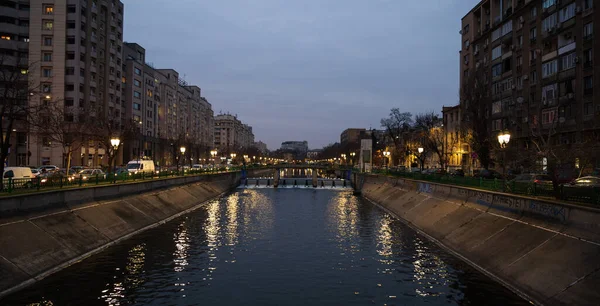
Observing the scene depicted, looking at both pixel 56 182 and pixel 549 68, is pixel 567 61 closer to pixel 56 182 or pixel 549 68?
pixel 549 68

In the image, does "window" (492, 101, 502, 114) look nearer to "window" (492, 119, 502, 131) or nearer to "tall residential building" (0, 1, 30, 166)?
"window" (492, 119, 502, 131)

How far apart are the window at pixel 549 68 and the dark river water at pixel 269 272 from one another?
120ft

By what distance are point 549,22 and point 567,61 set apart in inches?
279

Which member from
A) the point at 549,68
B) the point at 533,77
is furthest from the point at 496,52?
the point at 549,68

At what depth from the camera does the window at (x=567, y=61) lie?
176 ft

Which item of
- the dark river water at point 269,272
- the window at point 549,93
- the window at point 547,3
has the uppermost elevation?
the window at point 547,3

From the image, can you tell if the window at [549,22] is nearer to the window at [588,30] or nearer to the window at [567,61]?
the window at [567,61]

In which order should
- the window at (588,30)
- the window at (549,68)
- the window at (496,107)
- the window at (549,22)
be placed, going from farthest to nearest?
1. the window at (496,107)
2. the window at (549,22)
3. the window at (549,68)
4. the window at (588,30)

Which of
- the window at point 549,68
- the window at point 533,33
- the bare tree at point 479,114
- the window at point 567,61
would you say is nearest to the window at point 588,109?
the window at point 567,61

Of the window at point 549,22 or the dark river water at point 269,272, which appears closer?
the dark river water at point 269,272

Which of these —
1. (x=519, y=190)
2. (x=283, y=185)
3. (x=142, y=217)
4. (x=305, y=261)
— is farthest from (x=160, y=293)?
(x=283, y=185)

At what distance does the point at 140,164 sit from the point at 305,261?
44.8 meters

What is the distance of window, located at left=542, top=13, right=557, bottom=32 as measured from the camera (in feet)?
188

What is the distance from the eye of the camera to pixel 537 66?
60844mm
